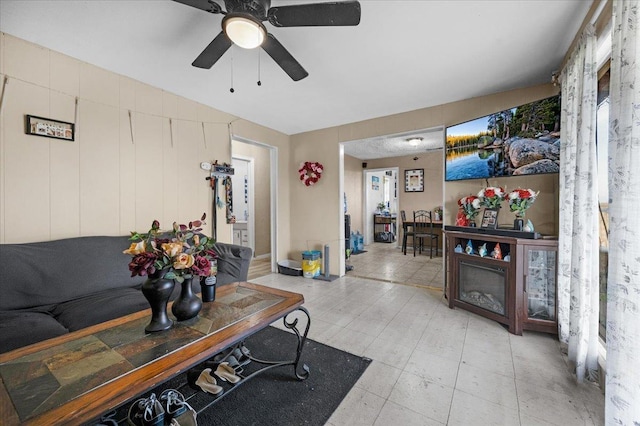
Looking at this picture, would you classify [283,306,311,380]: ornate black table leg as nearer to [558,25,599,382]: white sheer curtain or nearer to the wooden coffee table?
the wooden coffee table

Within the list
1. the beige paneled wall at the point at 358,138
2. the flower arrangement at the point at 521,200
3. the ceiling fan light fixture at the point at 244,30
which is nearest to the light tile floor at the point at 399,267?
the beige paneled wall at the point at 358,138

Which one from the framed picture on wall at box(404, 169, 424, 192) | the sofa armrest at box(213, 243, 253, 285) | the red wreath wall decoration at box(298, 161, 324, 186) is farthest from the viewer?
the framed picture on wall at box(404, 169, 424, 192)

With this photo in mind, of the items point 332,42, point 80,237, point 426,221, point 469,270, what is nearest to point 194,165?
point 80,237

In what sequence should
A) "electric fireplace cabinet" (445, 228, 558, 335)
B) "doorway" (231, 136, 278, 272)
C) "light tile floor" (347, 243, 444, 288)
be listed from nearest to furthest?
"electric fireplace cabinet" (445, 228, 558, 335), "light tile floor" (347, 243, 444, 288), "doorway" (231, 136, 278, 272)

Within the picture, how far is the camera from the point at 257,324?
136 centimetres

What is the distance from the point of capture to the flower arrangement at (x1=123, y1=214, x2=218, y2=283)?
1.22m

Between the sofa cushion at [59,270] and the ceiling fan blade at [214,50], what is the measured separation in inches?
70.5

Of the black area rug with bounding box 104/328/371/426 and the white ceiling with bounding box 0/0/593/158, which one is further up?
the white ceiling with bounding box 0/0/593/158

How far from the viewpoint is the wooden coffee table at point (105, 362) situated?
80 centimetres

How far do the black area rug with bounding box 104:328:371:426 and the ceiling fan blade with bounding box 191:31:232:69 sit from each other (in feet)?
7.29

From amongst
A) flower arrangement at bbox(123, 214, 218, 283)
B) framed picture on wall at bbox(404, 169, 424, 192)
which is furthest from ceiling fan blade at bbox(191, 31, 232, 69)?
framed picture on wall at bbox(404, 169, 424, 192)

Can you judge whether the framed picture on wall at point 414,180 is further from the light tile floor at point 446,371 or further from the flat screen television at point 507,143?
the light tile floor at point 446,371

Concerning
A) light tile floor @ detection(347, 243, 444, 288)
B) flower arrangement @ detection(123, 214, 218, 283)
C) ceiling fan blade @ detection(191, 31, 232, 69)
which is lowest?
light tile floor @ detection(347, 243, 444, 288)

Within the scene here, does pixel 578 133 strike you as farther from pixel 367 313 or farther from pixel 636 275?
pixel 367 313
